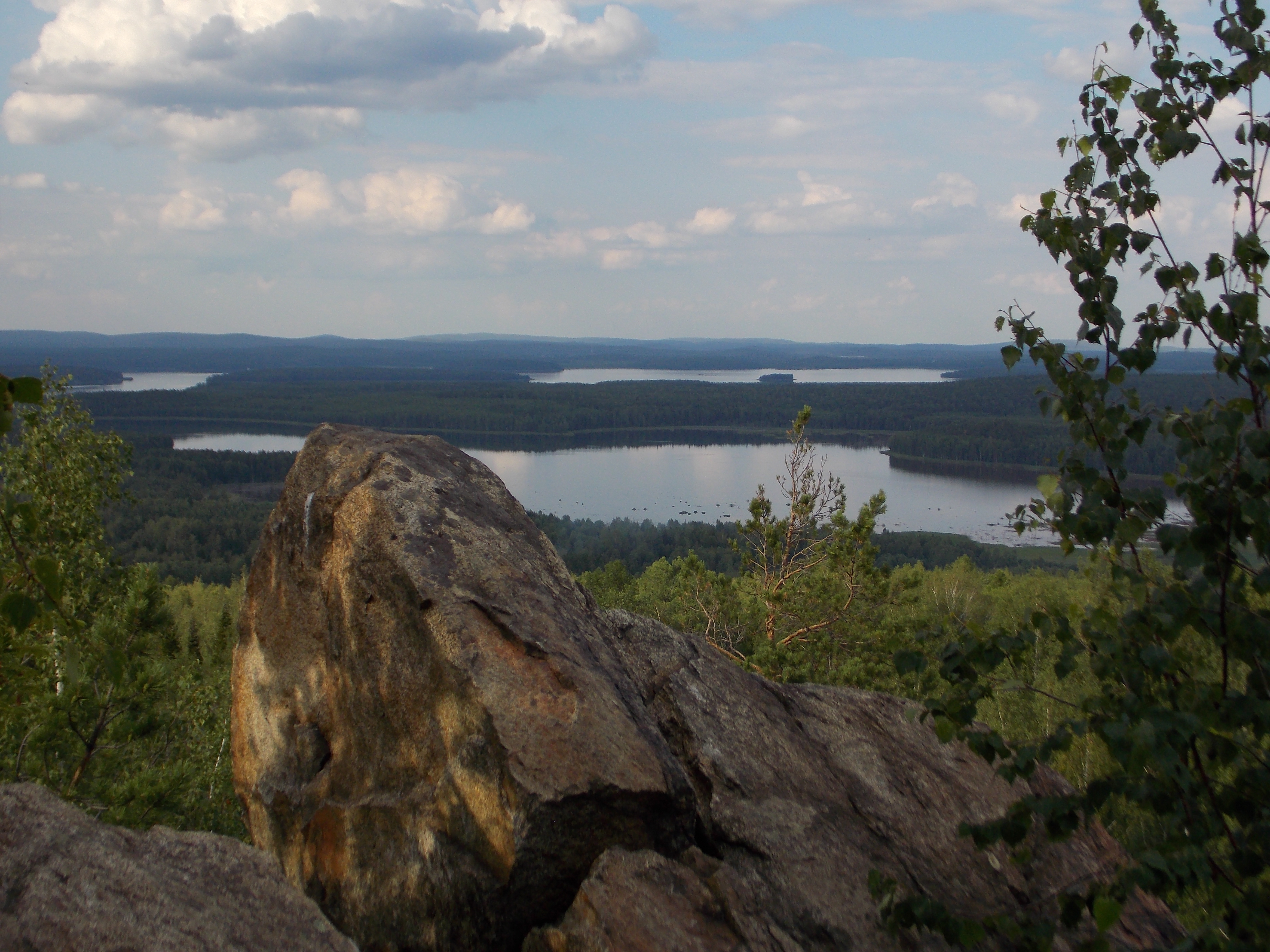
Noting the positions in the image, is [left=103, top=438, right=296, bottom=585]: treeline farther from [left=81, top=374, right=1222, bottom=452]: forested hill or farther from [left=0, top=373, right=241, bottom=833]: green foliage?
[left=0, top=373, right=241, bottom=833]: green foliage

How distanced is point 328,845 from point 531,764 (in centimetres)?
172

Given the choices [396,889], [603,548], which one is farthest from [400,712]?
[603,548]

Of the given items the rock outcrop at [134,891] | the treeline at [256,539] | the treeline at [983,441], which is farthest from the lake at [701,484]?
the rock outcrop at [134,891]

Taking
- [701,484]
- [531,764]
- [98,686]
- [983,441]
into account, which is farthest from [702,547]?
[983,441]

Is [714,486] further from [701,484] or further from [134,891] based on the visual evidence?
[134,891]

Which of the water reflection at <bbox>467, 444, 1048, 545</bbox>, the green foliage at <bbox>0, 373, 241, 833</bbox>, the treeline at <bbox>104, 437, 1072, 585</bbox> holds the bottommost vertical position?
the treeline at <bbox>104, 437, 1072, 585</bbox>

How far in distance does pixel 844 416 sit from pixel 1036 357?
138 metres

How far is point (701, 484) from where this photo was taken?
306 ft

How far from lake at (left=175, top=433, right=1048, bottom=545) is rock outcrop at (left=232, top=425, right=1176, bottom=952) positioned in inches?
2249

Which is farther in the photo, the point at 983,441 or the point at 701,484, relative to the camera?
the point at 983,441

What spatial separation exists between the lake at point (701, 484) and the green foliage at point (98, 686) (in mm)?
49379

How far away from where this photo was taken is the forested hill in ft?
404

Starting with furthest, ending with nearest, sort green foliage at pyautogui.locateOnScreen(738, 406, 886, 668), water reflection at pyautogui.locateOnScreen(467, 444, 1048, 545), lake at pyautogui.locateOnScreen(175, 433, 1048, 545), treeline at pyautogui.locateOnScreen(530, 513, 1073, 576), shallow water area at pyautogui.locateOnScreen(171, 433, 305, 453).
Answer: shallow water area at pyautogui.locateOnScreen(171, 433, 305, 453) → lake at pyautogui.locateOnScreen(175, 433, 1048, 545) → water reflection at pyautogui.locateOnScreen(467, 444, 1048, 545) → treeline at pyautogui.locateOnScreen(530, 513, 1073, 576) → green foliage at pyautogui.locateOnScreen(738, 406, 886, 668)

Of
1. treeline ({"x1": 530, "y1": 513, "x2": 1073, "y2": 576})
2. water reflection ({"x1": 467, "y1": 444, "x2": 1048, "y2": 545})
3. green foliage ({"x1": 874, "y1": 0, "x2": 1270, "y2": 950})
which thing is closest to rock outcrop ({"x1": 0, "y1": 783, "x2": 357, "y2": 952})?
green foliage ({"x1": 874, "y1": 0, "x2": 1270, "y2": 950})
